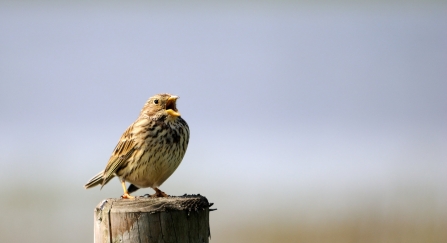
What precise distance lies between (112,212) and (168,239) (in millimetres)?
438

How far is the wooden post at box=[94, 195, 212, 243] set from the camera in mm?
4805

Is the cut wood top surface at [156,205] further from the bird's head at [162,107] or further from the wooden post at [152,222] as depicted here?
the bird's head at [162,107]

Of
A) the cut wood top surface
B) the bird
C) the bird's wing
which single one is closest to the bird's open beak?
the bird

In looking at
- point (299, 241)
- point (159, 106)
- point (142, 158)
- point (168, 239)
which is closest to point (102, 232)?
point (168, 239)

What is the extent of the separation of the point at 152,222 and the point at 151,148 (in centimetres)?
264

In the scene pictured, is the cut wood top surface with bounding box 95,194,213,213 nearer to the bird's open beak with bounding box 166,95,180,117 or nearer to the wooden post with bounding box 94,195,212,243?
the wooden post with bounding box 94,195,212,243

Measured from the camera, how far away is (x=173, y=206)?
4887 mm

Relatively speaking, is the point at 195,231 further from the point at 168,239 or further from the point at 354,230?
the point at 354,230

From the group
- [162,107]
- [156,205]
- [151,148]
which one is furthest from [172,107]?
[156,205]

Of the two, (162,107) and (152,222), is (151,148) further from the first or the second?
(152,222)

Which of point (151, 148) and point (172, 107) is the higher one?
point (172, 107)

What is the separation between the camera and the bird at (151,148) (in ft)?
24.3

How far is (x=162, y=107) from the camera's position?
25.8ft

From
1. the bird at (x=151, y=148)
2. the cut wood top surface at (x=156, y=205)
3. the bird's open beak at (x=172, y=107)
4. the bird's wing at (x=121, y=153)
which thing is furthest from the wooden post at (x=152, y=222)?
the bird's open beak at (x=172, y=107)
